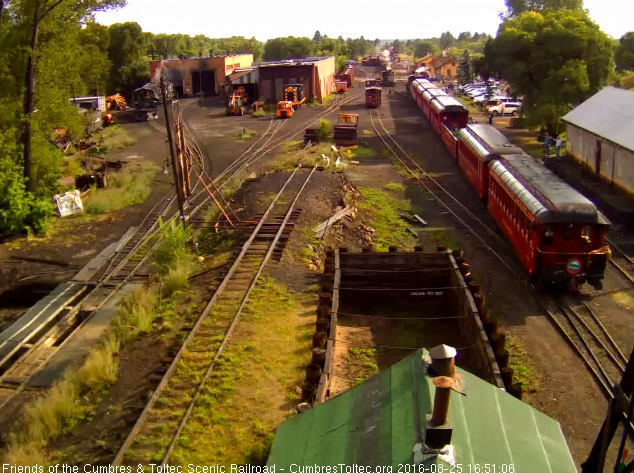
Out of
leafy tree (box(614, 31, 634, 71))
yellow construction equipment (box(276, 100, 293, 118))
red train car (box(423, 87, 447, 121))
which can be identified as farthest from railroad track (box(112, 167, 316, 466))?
leafy tree (box(614, 31, 634, 71))

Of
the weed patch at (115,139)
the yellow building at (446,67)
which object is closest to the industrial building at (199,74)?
the weed patch at (115,139)

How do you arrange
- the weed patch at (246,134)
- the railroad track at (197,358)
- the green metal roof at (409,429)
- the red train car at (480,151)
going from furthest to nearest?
the weed patch at (246,134), the red train car at (480,151), the railroad track at (197,358), the green metal roof at (409,429)

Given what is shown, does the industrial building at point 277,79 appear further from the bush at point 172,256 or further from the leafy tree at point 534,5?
the bush at point 172,256

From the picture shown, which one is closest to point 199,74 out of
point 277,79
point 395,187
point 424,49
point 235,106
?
point 277,79

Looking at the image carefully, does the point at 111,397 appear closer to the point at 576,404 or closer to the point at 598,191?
the point at 576,404

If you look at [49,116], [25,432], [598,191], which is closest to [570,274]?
[598,191]

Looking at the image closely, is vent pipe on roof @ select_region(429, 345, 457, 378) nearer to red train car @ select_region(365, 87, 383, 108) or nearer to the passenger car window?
the passenger car window

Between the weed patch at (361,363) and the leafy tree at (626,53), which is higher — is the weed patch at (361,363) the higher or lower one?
the lower one

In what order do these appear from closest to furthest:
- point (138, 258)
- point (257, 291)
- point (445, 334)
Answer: point (445, 334) < point (257, 291) < point (138, 258)
